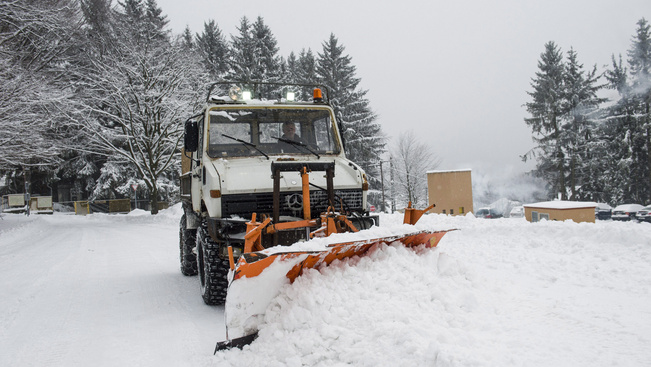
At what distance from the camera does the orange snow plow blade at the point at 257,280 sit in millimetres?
3268

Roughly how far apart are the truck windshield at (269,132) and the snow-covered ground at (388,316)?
1.76m

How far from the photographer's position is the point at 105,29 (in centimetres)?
2580

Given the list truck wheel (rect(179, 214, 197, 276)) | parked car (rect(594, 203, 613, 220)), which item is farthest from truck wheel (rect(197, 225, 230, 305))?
parked car (rect(594, 203, 613, 220))

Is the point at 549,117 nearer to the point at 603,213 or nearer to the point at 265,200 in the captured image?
the point at 603,213

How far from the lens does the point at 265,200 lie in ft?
14.9

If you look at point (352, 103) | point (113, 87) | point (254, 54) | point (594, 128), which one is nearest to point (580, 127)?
point (594, 128)

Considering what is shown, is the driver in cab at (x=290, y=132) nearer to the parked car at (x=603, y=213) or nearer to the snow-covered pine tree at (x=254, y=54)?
the parked car at (x=603, y=213)

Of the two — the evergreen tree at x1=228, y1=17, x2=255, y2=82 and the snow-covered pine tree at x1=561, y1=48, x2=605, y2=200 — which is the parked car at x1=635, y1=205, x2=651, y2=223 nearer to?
the snow-covered pine tree at x1=561, y1=48, x2=605, y2=200

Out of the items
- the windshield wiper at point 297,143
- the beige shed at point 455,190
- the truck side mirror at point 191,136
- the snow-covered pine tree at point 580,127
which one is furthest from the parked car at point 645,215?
the truck side mirror at point 191,136

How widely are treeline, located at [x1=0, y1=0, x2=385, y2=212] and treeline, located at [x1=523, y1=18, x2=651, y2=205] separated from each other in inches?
488

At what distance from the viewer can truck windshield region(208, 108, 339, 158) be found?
5.14 metres

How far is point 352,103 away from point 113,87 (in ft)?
55.2

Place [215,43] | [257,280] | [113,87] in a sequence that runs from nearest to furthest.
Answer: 1. [257,280]
2. [113,87]
3. [215,43]

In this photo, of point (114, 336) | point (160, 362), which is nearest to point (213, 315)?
point (114, 336)
